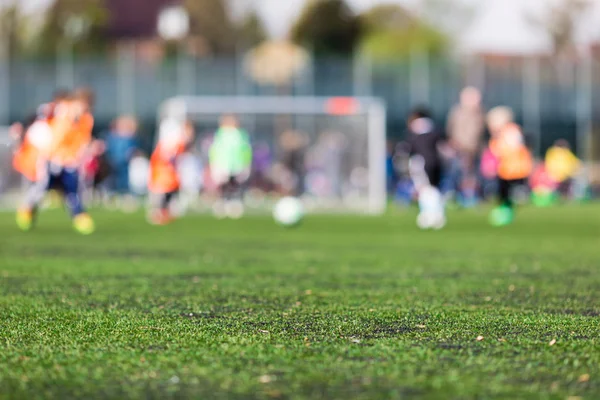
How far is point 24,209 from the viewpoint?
15898mm

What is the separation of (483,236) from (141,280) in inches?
278

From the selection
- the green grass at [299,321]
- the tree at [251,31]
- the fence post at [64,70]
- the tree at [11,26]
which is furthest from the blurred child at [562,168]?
the tree at [11,26]

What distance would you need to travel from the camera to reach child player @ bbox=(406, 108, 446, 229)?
55.9ft

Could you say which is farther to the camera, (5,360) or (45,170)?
(45,170)

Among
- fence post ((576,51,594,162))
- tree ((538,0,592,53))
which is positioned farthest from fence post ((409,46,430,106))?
tree ((538,0,592,53))

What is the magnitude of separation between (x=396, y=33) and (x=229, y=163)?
38.5 m

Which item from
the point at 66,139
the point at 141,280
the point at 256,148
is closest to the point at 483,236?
the point at 66,139

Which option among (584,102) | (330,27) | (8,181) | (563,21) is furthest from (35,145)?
(330,27)

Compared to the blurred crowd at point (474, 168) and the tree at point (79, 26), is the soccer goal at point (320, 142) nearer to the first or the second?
the blurred crowd at point (474, 168)

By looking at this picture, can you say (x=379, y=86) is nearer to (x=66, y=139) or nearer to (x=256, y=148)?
(x=256, y=148)

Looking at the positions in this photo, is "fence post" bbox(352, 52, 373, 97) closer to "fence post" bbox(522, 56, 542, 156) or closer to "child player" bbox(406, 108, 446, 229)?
"fence post" bbox(522, 56, 542, 156)

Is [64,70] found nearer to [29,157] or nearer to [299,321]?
[29,157]

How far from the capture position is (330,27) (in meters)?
61.9

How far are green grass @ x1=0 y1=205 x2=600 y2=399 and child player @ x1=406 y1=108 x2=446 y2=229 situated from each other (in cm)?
440
